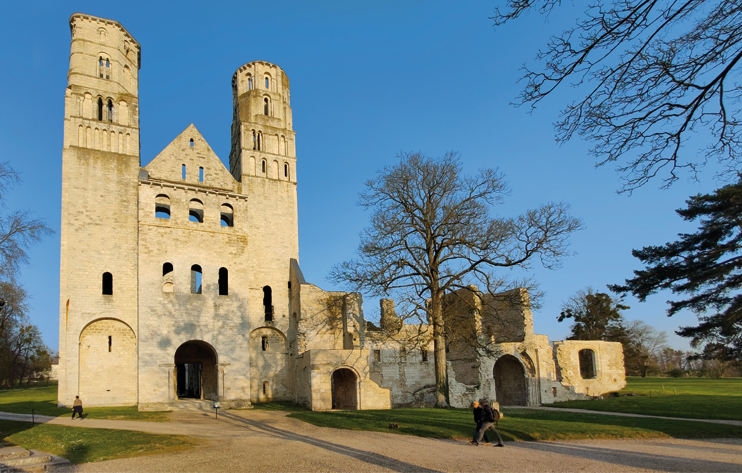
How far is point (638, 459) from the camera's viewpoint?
10.5 metres

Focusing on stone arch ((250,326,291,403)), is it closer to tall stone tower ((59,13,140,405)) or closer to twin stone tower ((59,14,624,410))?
twin stone tower ((59,14,624,410))

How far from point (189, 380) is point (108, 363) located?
44.0 ft

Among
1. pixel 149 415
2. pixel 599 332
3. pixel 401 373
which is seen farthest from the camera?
pixel 599 332

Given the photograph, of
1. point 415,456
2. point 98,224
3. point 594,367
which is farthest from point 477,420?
point 594,367

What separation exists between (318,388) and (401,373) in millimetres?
5906

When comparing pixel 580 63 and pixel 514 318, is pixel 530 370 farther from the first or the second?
pixel 580 63

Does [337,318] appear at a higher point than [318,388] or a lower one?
higher

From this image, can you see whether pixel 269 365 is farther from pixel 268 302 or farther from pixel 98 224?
pixel 98 224

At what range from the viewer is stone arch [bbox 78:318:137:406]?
25.4 meters

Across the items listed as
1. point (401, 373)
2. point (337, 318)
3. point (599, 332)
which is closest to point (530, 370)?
point (401, 373)

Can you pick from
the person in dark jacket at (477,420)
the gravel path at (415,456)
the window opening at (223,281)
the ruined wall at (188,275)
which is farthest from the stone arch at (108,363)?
the person in dark jacket at (477,420)

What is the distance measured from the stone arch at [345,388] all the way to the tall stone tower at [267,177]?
4815 millimetres

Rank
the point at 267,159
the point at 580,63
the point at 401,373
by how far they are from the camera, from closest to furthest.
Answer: the point at 580,63 → the point at 401,373 → the point at 267,159

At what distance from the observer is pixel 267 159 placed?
111 feet
